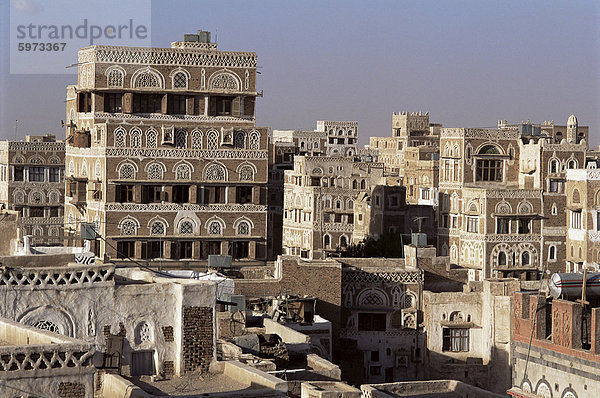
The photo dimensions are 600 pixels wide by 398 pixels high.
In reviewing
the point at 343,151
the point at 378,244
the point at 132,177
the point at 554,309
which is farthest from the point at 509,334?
the point at 343,151

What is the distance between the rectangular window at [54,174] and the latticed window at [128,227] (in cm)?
2692

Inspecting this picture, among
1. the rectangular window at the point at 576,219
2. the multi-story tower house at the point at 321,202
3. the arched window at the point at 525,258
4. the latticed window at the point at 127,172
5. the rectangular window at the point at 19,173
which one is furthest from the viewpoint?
the multi-story tower house at the point at 321,202

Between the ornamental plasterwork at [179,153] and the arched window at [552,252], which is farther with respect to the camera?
the arched window at [552,252]

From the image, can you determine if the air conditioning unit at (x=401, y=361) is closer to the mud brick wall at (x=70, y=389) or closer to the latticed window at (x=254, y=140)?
the latticed window at (x=254, y=140)

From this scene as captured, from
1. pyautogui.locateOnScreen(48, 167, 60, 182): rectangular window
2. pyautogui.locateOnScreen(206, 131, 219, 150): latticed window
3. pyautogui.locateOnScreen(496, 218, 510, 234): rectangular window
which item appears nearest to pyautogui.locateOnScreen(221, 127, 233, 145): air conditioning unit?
pyautogui.locateOnScreen(206, 131, 219, 150): latticed window

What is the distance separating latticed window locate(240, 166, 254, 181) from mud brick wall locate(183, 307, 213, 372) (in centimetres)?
3710

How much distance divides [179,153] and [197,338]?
3678 centimetres

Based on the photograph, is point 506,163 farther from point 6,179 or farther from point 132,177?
point 6,179

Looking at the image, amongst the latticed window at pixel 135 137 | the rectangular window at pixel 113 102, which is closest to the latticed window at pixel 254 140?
the latticed window at pixel 135 137

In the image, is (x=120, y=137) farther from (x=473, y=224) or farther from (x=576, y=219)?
(x=576, y=219)

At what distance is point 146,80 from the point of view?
60844 mm

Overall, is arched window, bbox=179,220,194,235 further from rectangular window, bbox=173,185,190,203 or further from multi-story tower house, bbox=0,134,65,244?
multi-story tower house, bbox=0,134,65,244

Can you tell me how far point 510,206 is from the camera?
7156 cm

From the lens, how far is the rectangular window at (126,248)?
59.2 metres
